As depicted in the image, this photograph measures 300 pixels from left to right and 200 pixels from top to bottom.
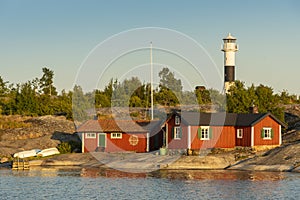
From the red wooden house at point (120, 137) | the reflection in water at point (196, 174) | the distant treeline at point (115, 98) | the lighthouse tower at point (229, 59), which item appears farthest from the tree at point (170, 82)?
the reflection in water at point (196, 174)

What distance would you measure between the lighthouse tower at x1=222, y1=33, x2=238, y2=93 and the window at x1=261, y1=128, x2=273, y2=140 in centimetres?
2569

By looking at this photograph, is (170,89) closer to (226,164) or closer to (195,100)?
(195,100)

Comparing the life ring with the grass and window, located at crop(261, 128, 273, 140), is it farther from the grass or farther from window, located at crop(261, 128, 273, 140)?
the grass

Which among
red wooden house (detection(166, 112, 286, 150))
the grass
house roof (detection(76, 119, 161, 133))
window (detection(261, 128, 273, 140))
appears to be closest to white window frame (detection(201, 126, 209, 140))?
red wooden house (detection(166, 112, 286, 150))

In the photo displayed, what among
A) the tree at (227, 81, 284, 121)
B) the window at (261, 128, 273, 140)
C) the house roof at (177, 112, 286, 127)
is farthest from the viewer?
the tree at (227, 81, 284, 121)

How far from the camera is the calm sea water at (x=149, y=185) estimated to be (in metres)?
35.6

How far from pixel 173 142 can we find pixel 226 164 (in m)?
6.99

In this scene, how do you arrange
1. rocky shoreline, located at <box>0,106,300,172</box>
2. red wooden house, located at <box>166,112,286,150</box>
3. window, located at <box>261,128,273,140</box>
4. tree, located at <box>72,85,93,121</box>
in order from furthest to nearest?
tree, located at <box>72,85,93,121</box>
window, located at <box>261,128,273,140</box>
red wooden house, located at <box>166,112,286,150</box>
rocky shoreline, located at <box>0,106,300,172</box>

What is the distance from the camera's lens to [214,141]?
54.7 metres

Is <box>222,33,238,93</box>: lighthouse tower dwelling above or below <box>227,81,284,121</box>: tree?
above

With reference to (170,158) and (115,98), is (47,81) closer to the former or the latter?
(115,98)

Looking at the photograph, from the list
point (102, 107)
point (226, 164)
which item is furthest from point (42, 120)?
point (226, 164)

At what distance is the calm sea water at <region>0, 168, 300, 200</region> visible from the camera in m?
35.6

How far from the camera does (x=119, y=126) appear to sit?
59781mm
